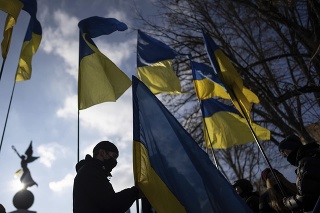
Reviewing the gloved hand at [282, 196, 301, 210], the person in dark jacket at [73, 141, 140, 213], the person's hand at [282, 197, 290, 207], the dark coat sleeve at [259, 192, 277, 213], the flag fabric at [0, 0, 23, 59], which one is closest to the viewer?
the person in dark jacket at [73, 141, 140, 213]

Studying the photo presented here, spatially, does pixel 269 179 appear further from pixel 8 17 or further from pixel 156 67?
pixel 8 17

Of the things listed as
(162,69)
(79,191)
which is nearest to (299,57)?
(162,69)

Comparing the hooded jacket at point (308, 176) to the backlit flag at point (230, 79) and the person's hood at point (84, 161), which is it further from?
the person's hood at point (84, 161)

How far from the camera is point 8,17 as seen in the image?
205 inches

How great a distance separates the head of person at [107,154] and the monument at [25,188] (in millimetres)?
2331

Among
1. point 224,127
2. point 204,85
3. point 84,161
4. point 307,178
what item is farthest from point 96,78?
point 307,178

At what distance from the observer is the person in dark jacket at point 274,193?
11.4 ft

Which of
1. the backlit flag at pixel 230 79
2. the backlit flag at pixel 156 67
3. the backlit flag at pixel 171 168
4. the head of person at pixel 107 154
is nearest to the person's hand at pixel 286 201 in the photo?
the backlit flag at pixel 171 168

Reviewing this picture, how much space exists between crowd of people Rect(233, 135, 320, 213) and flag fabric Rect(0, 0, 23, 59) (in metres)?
4.14

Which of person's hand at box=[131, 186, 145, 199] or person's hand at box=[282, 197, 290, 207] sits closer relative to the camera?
person's hand at box=[131, 186, 145, 199]

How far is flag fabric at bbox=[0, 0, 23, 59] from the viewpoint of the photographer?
4.68 m

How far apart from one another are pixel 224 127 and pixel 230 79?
155 cm

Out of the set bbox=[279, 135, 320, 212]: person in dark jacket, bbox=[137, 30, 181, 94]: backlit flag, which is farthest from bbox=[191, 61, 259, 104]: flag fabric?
bbox=[279, 135, 320, 212]: person in dark jacket

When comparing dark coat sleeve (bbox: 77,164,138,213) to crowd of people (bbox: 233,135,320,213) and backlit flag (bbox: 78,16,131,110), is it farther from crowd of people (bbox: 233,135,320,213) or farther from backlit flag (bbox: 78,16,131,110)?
backlit flag (bbox: 78,16,131,110)
